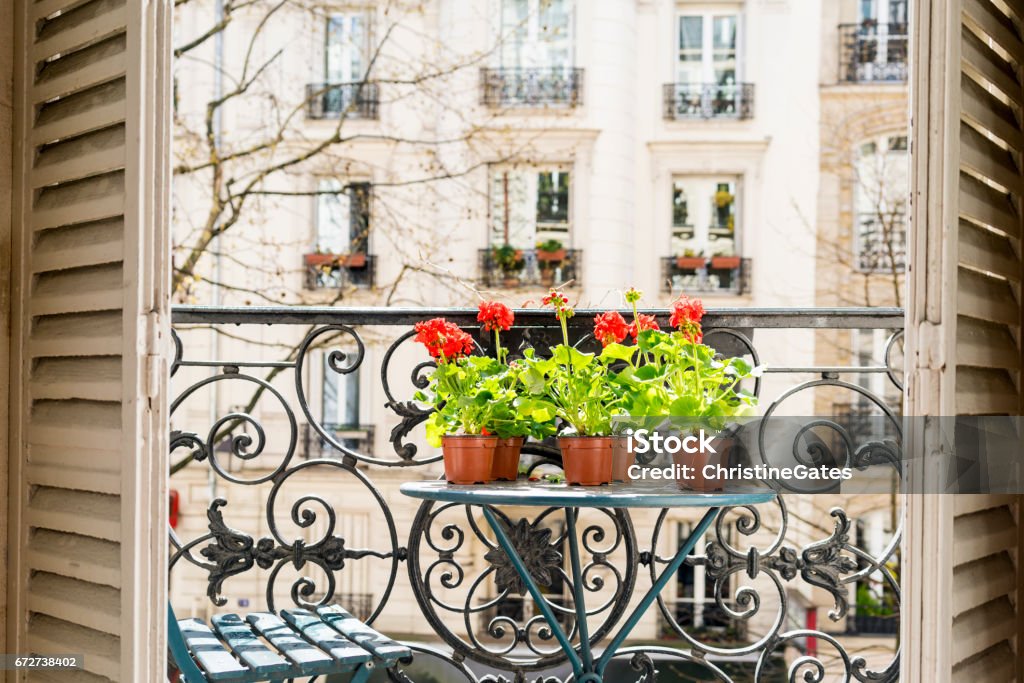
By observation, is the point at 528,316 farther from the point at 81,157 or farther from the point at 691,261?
the point at 691,261

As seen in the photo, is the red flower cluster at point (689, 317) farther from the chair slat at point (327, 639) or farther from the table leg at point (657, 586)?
the chair slat at point (327, 639)

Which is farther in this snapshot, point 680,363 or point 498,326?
point 498,326

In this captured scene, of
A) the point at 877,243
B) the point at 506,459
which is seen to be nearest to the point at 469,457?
the point at 506,459

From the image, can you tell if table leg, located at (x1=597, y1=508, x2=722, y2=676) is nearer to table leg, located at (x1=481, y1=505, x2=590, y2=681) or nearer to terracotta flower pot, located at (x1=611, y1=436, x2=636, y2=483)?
table leg, located at (x1=481, y1=505, x2=590, y2=681)

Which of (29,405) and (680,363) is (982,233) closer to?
(680,363)

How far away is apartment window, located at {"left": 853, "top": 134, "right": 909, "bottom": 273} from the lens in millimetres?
13031

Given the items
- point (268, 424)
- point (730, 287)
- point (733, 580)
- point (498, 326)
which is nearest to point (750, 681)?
point (733, 580)

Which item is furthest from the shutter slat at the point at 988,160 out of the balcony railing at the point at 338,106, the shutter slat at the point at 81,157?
the balcony railing at the point at 338,106

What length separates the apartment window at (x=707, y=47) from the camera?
46.9 ft

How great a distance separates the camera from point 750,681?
12.2m

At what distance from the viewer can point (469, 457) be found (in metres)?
2.54

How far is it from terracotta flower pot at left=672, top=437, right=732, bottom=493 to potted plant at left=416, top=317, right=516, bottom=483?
1.38 feet

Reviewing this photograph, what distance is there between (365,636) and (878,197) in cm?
1200

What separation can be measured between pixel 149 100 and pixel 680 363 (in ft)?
4.18
